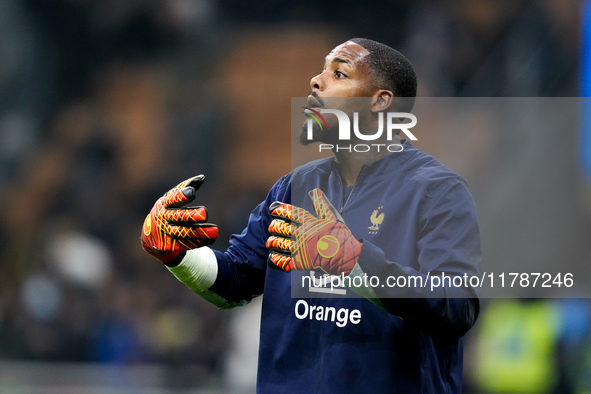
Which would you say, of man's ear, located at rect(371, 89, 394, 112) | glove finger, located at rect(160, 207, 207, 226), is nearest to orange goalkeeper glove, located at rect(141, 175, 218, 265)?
glove finger, located at rect(160, 207, 207, 226)

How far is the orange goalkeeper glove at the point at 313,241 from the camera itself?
2.41 m

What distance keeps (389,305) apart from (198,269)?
83 centimetres

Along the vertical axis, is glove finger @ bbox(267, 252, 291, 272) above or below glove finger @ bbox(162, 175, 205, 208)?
below

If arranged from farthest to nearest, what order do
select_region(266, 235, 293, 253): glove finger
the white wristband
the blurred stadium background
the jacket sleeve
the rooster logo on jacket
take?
the blurred stadium background → the white wristband → the rooster logo on jacket → select_region(266, 235, 293, 253): glove finger → the jacket sleeve

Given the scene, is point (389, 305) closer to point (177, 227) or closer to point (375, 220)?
point (375, 220)

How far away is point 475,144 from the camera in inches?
297

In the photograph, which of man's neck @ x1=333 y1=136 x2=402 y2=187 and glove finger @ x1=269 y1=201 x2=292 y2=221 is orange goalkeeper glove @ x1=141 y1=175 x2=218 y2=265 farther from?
man's neck @ x1=333 y1=136 x2=402 y2=187

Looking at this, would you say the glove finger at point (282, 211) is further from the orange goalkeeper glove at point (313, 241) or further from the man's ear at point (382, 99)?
the man's ear at point (382, 99)

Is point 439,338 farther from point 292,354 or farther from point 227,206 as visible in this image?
point 227,206

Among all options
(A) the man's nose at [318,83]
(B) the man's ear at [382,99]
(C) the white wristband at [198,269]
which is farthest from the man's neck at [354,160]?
(C) the white wristband at [198,269]

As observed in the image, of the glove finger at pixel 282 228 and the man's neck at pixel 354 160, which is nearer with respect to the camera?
the glove finger at pixel 282 228

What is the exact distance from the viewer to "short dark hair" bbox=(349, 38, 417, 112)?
2.92 m

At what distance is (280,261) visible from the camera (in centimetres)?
257

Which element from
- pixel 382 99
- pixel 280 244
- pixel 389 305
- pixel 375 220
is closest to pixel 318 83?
pixel 382 99
